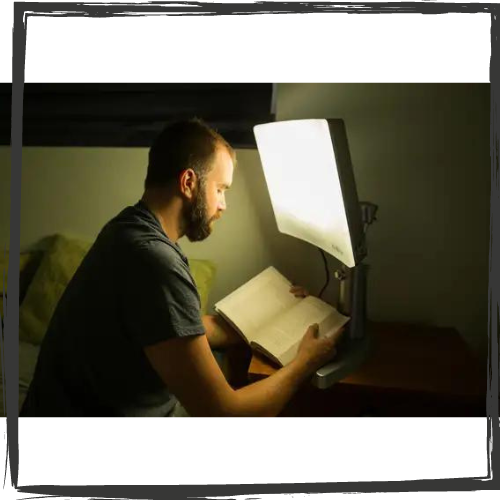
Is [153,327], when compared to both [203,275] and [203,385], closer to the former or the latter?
[203,385]

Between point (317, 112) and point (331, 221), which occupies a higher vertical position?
point (317, 112)

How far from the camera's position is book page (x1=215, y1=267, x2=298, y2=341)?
1.10 m

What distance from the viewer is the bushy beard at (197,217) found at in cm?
96

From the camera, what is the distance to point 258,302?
3.81 ft

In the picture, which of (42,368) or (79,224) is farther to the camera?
(79,224)

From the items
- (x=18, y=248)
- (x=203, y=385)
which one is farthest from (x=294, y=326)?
(x=18, y=248)

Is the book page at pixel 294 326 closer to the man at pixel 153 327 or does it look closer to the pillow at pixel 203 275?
the man at pixel 153 327

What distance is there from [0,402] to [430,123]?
4.12 ft

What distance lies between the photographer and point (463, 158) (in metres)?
1.12

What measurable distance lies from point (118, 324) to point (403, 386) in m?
0.62

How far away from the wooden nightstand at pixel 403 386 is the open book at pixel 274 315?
48 mm

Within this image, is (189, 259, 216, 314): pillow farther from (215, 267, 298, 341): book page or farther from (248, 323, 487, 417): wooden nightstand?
(248, 323, 487, 417): wooden nightstand
